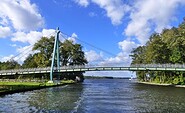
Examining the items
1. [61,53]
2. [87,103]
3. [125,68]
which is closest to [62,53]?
[61,53]

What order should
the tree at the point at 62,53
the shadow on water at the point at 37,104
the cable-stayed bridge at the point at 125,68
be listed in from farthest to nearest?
the tree at the point at 62,53
the cable-stayed bridge at the point at 125,68
the shadow on water at the point at 37,104

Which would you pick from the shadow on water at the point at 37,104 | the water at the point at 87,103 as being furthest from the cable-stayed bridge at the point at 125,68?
the shadow on water at the point at 37,104

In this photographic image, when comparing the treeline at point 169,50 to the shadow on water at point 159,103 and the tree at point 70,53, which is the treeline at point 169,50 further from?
the shadow on water at point 159,103

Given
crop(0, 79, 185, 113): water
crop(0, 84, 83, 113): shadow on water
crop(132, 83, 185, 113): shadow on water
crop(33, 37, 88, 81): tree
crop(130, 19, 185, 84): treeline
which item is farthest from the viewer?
crop(33, 37, 88, 81): tree

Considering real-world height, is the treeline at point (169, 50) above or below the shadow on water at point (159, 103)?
above

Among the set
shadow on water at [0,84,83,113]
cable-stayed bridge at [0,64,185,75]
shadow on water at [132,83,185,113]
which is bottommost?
shadow on water at [132,83,185,113]

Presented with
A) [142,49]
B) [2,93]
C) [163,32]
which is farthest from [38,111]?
[142,49]

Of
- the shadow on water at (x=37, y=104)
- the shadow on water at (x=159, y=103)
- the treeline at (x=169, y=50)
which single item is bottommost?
the shadow on water at (x=159, y=103)

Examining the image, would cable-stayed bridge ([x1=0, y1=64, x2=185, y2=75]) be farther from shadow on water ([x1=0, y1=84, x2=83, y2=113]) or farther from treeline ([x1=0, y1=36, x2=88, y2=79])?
shadow on water ([x1=0, y1=84, x2=83, y2=113])

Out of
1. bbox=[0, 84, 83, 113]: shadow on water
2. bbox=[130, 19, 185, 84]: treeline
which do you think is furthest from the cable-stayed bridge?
bbox=[0, 84, 83, 113]: shadow on water

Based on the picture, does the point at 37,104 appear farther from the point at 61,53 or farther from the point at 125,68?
the point at 61,53

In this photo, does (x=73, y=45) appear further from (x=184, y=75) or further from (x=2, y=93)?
(x=2, y=93)

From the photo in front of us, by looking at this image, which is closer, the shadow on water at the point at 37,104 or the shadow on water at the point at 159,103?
the shadow on water at the point at 37,104

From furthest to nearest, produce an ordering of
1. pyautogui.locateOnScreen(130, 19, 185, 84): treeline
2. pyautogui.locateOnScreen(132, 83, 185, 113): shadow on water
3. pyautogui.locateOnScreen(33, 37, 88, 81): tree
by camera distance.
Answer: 1. pyautogui.locateOnScreen(33, 37, 88, 81): tree
2. pyautogui.locateOnScreen(130, 19, 185, 84): treeline
3. pyautogui.locateOnScreen(132, 83, 185, 113): shadow on water
